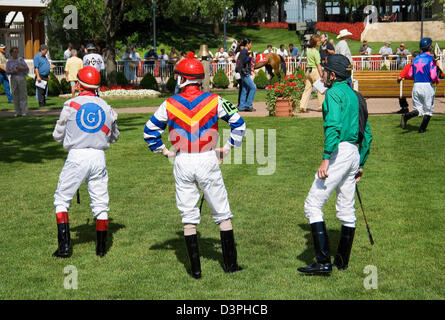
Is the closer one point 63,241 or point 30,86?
point 63,241

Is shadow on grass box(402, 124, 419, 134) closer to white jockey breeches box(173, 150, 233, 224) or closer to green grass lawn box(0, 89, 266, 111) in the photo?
green grass lawn box(0, 89, 266, 111)

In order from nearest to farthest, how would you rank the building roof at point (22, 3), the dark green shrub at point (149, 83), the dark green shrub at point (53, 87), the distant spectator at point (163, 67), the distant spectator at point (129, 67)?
the dark green shrub at point (53, 87) → the dark green shrub at point (149, 83) → the distant spectator at point (129, 67) → the distant spectator at point (163, 67) → the building roof at point (22, 3)

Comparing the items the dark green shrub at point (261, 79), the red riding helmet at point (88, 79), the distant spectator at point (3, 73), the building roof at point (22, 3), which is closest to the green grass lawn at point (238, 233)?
the red riding helmet at point (88, 79)

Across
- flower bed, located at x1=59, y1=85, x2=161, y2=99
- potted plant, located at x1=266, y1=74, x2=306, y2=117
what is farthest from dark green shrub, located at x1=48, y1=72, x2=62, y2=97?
potted plant, located at x1=266, y1=74, x2=306, y2=117

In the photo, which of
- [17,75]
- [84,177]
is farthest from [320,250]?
[17,75]

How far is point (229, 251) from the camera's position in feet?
19.9

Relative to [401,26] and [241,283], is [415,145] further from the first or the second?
[401,26]

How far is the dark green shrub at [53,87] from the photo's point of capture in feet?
85.7

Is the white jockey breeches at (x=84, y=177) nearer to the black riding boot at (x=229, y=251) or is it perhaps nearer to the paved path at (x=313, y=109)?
the black riding boot at (x=229, y=251)

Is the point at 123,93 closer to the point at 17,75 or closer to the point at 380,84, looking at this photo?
the point at 17,75

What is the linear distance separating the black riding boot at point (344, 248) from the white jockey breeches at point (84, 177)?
2409 mm

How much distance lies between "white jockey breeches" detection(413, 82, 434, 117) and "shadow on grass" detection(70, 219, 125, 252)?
7819 mm

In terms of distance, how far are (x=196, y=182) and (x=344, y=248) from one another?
1513 mm

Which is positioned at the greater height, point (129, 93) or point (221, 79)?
point (221, 79)
